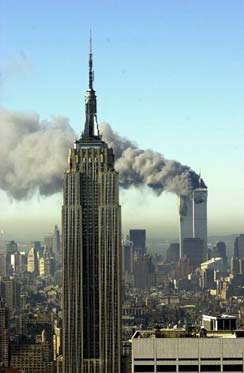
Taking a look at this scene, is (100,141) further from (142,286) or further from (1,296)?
(1,296)

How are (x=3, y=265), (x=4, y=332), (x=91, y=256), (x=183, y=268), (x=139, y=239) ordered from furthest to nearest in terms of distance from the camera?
(x=91, y=256), (x=183, y=268), (x=139, y=239), (x=4, y=332), (x=3, y=265)

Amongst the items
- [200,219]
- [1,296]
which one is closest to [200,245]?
[200,219]

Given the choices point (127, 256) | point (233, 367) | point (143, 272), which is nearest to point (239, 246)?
point (143, 272)

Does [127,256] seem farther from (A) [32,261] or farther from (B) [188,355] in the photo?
(B) [188,355]

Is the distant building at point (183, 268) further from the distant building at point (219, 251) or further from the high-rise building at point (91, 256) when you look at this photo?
the high-rise building at point (91, 256)

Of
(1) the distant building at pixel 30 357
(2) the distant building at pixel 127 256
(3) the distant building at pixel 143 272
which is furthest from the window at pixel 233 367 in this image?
(2) the distant building at pixel 127 256

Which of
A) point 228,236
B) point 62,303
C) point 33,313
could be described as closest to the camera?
point 228,236
